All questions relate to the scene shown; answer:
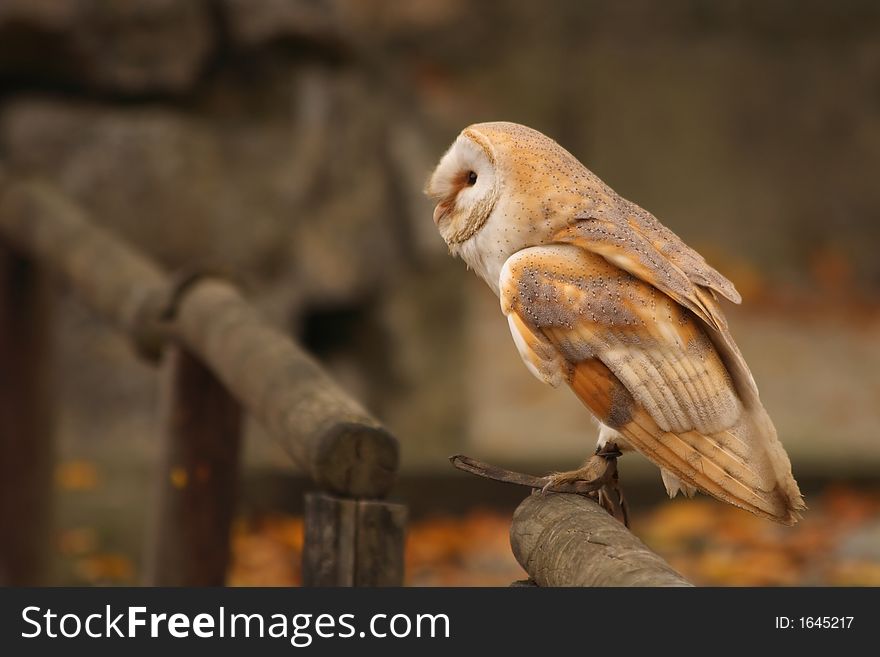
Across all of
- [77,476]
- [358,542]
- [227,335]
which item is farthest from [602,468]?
[77,476]

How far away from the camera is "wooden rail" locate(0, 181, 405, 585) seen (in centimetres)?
179

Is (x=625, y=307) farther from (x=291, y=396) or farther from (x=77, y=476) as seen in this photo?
(x=77, y=476)

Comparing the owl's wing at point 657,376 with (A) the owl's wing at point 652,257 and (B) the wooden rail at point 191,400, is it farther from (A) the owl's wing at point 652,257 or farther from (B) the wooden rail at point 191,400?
(B) the wooden rail at point 191,400

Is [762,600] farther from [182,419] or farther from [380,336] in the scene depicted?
[380,336]

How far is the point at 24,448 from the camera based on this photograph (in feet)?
12.3

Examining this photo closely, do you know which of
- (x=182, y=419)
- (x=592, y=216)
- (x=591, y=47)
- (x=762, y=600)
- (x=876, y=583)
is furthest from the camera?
(x=591, y=47)

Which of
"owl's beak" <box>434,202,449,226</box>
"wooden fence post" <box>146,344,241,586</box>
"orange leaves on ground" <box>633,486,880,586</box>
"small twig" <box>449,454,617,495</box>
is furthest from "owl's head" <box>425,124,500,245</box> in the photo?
"orange leaves on ground" <box>633,486,880,586</box>

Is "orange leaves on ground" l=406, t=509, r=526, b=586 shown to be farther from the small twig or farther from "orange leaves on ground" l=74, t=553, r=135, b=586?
the small twig

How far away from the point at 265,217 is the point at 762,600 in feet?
11.2

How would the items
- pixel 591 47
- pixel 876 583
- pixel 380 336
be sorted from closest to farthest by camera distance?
pixel 876 583, pixel 380 336, pixel 591 47

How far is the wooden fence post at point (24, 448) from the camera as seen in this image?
3.75 metres

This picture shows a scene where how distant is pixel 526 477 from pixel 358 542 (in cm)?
48

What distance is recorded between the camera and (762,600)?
107cm

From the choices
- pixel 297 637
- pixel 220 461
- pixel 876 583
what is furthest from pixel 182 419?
pixel 876 583
